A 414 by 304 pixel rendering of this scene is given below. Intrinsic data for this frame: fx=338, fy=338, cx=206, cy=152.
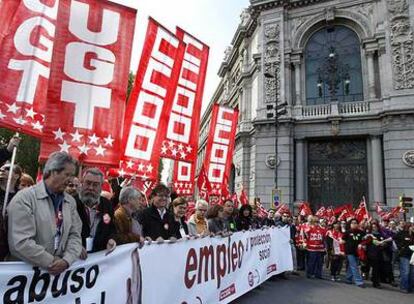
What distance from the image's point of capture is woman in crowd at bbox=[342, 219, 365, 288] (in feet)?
30.4

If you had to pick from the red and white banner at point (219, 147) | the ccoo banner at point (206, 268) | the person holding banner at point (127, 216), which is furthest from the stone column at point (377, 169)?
the person holding banner at point (127, 216)

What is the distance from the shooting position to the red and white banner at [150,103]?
20.7ft

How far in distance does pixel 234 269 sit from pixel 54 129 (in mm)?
3811

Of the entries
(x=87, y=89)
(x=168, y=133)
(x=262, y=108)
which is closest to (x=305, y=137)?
(x=262, y=108)

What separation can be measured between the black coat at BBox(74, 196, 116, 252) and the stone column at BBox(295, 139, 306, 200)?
1977cm

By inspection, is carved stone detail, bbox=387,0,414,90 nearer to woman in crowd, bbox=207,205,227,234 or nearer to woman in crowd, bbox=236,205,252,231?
woman in crowd, bbox=236,205,252,231

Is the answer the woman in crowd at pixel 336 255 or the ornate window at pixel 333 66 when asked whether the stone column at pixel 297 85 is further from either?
the woman in crowd at pixel 336 255

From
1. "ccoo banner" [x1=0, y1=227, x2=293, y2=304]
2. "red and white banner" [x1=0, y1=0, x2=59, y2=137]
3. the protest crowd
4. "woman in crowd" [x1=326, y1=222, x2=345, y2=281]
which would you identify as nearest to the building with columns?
"woman in crowd" [x1=326, y1=222, x2=345, y2=281]

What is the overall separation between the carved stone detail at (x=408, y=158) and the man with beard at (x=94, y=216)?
20.2 metres

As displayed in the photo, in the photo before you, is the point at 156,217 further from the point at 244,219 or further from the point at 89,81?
the point at 244,219

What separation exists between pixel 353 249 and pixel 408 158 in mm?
12716

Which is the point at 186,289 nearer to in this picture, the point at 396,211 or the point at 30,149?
the point at 396,211

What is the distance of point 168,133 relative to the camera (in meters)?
7.68

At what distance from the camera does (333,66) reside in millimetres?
23297
